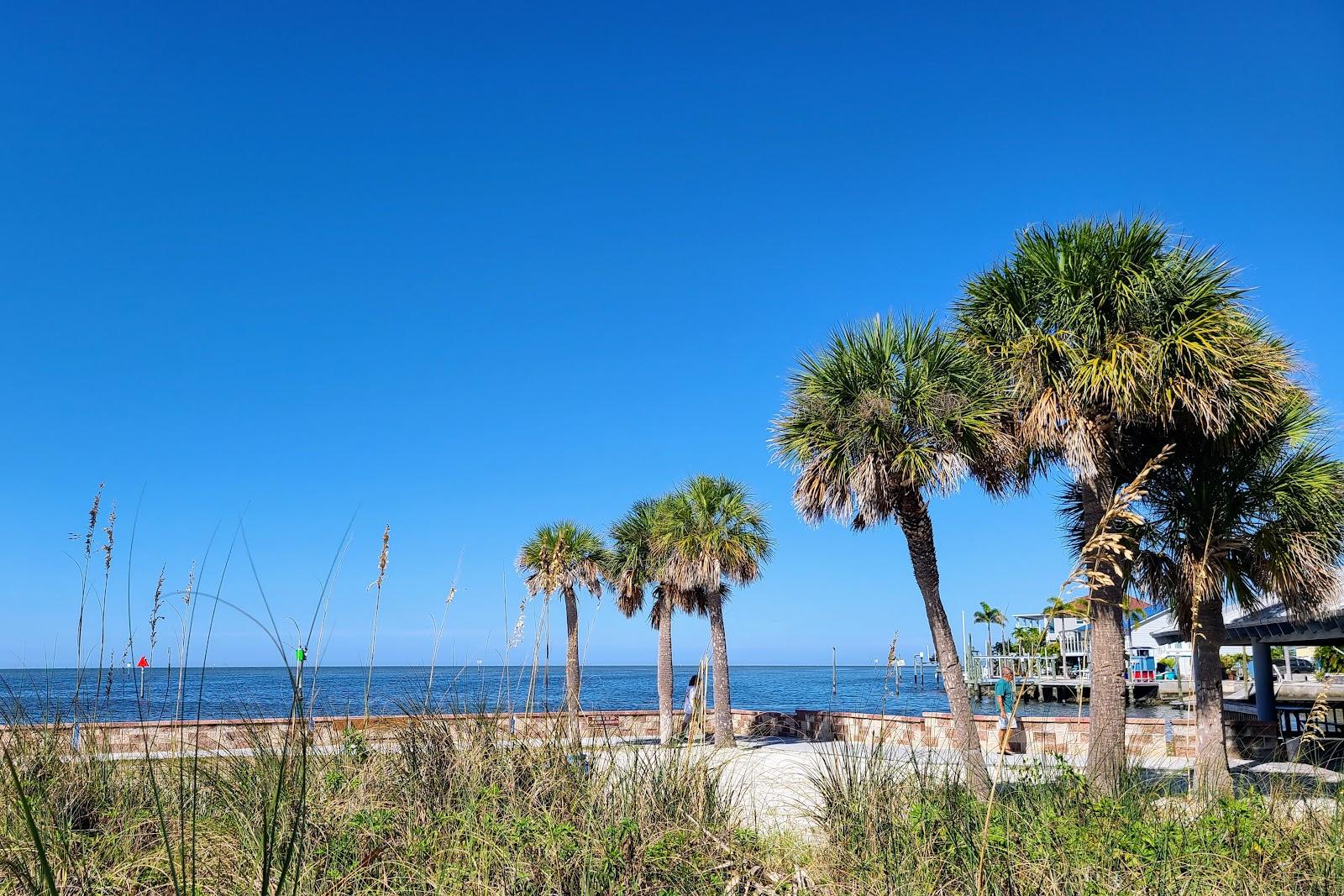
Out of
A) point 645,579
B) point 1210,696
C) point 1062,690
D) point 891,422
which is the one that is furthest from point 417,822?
point 1062,690

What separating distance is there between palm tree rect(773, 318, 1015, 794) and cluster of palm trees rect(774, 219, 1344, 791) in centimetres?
3

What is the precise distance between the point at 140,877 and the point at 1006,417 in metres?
11.1

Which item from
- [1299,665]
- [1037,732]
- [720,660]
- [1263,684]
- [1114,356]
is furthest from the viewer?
[1299,665]

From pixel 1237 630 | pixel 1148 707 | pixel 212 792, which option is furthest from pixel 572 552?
pixel 1148 707

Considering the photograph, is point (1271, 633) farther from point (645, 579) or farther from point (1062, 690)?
point (1062, 690)

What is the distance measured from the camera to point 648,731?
23.8 metres

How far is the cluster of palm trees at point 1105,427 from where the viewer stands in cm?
1055

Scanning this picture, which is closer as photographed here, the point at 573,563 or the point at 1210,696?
the point at 1210,696

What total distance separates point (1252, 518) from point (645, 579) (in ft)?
51.8

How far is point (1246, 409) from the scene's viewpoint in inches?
420

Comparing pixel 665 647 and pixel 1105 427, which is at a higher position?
pixel 1105 427

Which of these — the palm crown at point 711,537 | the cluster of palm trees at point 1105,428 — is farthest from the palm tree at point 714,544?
the cluster of palm trees at point 1105,428

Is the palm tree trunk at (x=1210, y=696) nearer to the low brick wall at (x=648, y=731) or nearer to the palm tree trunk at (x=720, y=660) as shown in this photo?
the low brick wall at (x=648, y=731)

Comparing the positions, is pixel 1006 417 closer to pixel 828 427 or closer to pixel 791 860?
pixel 828 427
